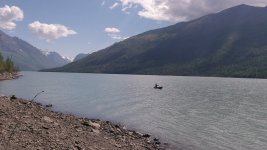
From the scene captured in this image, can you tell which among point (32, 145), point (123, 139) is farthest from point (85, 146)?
point (123, 139)

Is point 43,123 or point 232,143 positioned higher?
point 43,123

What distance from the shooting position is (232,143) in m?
45.8

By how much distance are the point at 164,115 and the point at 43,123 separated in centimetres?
3854

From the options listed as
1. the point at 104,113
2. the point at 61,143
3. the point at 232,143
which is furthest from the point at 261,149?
the point at 104,113

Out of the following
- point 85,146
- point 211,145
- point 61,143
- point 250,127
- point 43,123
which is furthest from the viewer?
point 250,127

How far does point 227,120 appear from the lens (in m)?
68.3

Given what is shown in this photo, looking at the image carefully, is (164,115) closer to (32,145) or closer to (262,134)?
(262,134)

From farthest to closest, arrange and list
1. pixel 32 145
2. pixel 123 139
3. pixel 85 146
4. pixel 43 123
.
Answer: pixel 123 139, pixel 43 123, pixel 85 146, pixel 32 145

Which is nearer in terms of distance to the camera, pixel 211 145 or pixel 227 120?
pixel 211 145

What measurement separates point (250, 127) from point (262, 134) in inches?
281

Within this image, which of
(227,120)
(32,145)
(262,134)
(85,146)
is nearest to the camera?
(32,145)

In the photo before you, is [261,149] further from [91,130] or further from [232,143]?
[91,130]

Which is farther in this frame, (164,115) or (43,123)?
(164,115)

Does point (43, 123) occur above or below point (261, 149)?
above
